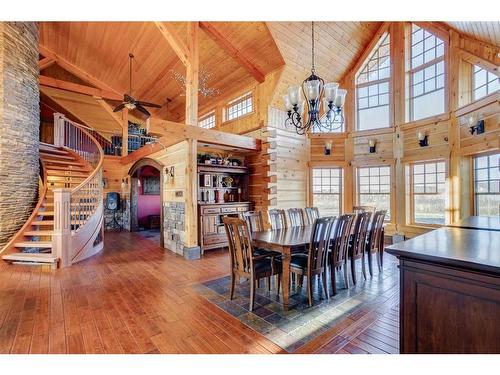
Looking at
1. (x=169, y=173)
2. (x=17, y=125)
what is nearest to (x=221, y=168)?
(x=169, y=173)

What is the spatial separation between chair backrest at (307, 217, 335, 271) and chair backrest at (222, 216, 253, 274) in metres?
0.67

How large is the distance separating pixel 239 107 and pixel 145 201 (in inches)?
194

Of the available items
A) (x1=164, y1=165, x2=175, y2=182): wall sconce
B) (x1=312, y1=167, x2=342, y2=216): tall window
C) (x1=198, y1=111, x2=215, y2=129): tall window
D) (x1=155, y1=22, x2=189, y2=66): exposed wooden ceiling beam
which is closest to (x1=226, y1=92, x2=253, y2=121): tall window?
(x1=198, y1=111, x2=215, y2=129): tall window

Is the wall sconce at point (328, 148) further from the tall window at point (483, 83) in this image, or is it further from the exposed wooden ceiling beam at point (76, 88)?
the exposed wooden ceiling beam at point (76, 88)

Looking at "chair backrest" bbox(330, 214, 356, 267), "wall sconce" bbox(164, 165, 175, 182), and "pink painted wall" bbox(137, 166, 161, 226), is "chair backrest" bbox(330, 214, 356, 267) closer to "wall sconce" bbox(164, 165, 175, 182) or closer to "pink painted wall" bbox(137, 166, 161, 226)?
"wall sconce" bbox(164, 165, 175, 182)

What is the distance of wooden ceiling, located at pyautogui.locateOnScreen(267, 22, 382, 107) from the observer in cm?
519

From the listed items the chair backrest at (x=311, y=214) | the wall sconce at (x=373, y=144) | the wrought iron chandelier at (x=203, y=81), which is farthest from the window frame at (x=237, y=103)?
the chair backrest at (x=311, y=214)

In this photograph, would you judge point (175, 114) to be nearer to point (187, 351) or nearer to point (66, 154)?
point (66, 154)

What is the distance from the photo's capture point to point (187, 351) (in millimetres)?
1972

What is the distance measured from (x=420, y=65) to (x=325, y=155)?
110 inches

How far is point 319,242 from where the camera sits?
2.84 meters

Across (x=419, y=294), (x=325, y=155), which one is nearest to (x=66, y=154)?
(x=325, y=155)

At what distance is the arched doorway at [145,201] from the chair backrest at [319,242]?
5.86m

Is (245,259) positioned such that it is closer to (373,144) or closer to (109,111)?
(373,144)
